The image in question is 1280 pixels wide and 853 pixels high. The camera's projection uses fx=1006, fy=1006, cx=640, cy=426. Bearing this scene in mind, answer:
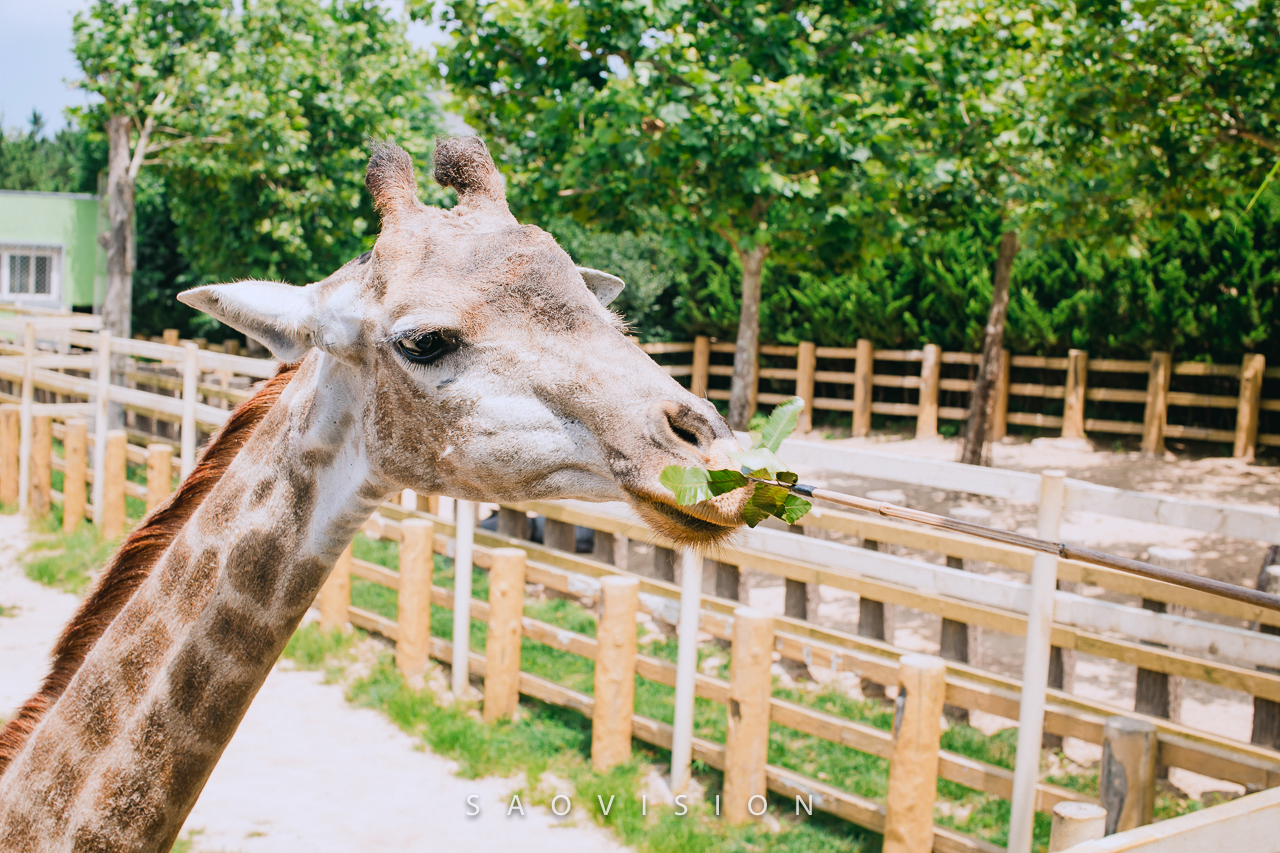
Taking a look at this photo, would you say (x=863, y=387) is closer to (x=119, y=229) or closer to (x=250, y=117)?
(x=250, y=117)

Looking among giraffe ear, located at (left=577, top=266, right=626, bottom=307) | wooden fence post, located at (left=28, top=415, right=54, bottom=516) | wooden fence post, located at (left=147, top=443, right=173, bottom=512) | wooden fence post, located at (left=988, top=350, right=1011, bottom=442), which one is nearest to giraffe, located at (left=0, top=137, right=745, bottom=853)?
giraffe ear, located at (left=577, top=266, right=626, bottom=307)

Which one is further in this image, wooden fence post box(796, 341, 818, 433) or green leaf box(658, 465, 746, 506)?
wooden fence post box(796, 341, 818, 433)

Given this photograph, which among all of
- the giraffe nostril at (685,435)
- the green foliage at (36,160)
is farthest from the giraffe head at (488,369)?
the green foliage at (36,160)

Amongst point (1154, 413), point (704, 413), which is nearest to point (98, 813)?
point (704, 413)

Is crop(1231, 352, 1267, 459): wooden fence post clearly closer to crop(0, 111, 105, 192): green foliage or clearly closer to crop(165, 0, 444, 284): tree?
crop(165, 0, 444, 284): tree

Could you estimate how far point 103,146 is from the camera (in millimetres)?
30328

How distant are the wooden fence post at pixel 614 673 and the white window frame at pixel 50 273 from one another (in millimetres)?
28424

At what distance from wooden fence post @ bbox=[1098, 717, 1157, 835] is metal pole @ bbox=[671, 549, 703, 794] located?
1833 millimetres

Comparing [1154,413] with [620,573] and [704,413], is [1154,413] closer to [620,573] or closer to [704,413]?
[620,573]

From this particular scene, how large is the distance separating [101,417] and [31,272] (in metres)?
23.2

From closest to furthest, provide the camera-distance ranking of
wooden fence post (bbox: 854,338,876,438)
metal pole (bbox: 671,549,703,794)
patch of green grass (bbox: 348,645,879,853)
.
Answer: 1. patch of green grass (bbox: 348,645,879,853)
2. metal pole (bbox: 671,549,703,794)
3. wooden fence post (bbox: 854,338,876,438)

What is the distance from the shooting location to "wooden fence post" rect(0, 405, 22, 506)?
1053cm

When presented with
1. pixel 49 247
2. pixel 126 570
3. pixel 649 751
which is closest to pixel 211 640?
pixel 126 570

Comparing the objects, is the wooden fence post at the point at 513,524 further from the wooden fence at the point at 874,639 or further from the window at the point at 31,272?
the window at the point at 31,272
